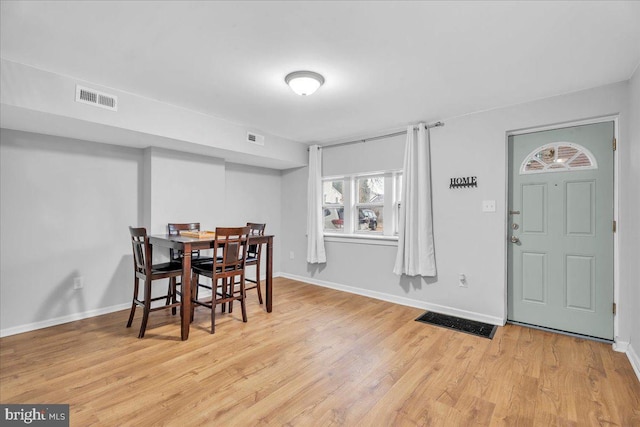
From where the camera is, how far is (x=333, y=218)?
4949 mm

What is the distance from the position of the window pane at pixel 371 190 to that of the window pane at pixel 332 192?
1.09 ft

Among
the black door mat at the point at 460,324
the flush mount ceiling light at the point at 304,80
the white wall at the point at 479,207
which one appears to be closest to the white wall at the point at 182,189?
the flush mount ceiling light at the point at 304,80

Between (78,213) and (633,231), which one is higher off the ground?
(78,213)

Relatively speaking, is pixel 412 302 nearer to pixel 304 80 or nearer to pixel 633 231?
pixel 633 231

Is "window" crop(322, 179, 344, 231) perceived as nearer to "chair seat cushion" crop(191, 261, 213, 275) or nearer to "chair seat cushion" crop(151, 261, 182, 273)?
"chair seat cushion" crop(191, 261, 213, 275)

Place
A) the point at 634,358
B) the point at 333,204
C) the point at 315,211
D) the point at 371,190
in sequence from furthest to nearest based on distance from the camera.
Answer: the point at 333,204
the point at 315,211
the point at 371,190
the point at 634,358

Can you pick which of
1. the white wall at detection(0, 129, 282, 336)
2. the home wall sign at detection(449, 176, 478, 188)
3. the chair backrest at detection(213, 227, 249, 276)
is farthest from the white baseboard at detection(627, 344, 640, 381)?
the white wall at detection(0, 129, 282, 336)

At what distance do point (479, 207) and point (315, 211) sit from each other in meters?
2.31

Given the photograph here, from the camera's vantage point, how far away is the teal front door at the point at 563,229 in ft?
8.98

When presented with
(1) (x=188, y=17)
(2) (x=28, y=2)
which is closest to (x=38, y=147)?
(2) (x=28, y=2)

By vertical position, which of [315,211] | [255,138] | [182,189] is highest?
[255,138]

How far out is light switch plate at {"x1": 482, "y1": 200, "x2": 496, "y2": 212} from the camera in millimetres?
3209

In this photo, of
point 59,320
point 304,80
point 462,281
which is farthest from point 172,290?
point 462,281

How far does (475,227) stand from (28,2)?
3.95 m
